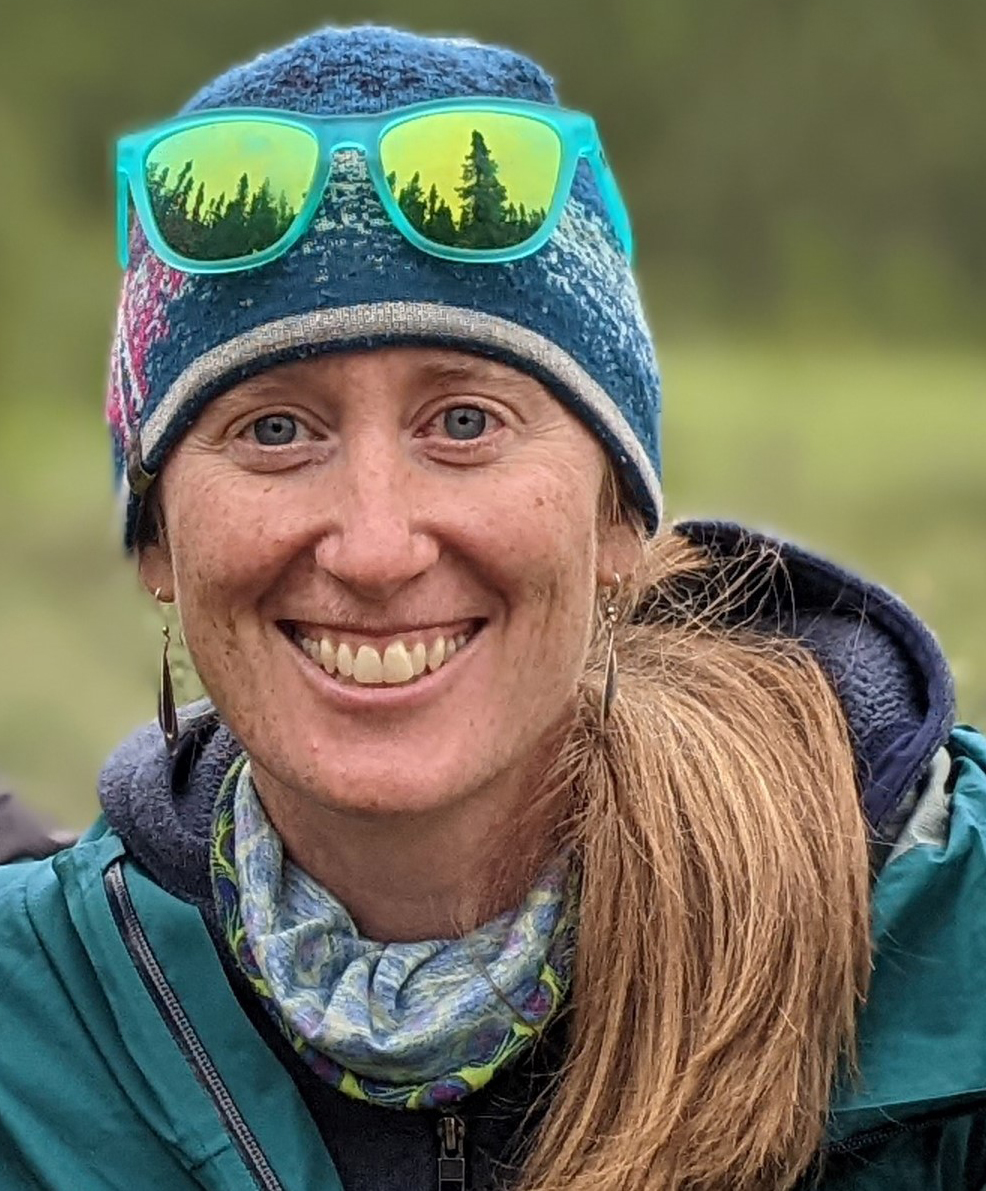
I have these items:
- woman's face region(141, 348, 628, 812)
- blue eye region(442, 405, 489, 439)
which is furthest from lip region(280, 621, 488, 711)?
blue eye region(442, 405, 489, 439)

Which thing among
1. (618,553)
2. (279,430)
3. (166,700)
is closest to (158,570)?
(166,700)

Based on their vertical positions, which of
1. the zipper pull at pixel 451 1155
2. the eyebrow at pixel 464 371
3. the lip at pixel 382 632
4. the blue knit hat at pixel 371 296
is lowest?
the zipper pull at pixel 451 1155

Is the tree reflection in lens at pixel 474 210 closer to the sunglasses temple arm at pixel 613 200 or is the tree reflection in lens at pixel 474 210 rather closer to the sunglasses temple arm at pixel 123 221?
the sunglasses temple arm at pixel 613 200

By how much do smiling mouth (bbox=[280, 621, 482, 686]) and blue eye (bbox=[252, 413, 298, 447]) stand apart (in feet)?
0.61

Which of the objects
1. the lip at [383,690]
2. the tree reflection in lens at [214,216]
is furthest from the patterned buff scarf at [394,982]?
the tree reflection in lens at [214,216]

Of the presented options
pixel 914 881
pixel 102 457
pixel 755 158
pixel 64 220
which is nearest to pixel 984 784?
pixel 914 881

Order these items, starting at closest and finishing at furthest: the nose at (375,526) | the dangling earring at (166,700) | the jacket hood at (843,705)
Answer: the nose at (375,526) < the jacket hood at (843,705) < the dangling earring at (166,700)

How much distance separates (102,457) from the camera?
8.62 m

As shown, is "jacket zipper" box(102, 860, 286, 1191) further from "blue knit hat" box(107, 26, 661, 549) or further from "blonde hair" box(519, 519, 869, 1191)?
"blue knit hat" box(107, 26, 661, 549)

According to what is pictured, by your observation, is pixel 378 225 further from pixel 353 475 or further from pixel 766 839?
pixel 766 839

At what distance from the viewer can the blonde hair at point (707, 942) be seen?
1960 millimetres

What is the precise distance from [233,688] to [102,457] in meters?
6.80

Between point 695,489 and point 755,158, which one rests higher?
point 755,158

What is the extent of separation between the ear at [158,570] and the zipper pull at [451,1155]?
0.64m
